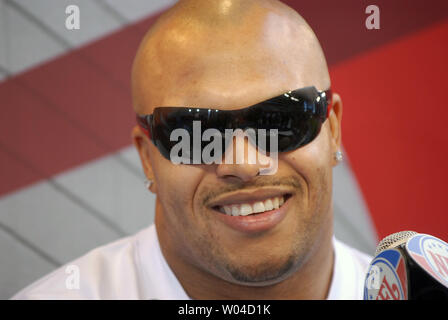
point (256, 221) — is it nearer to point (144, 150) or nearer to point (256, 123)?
point (256, 123)

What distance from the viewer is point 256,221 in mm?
1316

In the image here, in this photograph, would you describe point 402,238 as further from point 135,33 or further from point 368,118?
point 135,33

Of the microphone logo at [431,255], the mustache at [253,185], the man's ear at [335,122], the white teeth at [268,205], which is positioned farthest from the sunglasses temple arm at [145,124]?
the microphone logo at [431,255]

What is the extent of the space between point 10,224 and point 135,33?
2.50 ft

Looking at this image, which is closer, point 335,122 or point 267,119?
point 267,119

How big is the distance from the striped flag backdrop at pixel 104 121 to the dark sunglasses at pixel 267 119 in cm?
63

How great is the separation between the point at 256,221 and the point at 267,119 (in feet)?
0.78

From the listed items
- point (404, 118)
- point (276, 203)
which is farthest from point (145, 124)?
point (404, 118)

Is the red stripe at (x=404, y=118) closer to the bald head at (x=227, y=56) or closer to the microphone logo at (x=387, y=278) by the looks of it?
the bald head at (x=227, y=56)

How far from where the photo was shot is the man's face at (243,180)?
4.17ft

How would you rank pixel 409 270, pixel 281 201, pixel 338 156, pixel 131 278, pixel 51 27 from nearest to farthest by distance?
pixel 409 270
pixel 281 201
pixel 338 156
pixel 131 278
pixel 51 27

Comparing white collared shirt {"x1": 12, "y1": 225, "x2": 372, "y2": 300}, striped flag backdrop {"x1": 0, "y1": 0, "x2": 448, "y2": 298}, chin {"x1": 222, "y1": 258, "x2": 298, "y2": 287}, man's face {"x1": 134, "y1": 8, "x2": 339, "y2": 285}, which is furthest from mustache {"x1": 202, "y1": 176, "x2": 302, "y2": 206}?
striped flag backdrop {"x1": 0, "y1": 0, "x2": 448, "y2": 298}

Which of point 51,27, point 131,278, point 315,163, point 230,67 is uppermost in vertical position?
point 51,27

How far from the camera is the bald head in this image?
1.27 meters
